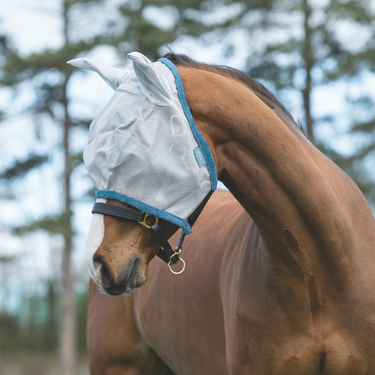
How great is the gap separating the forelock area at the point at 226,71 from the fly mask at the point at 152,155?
261 millimetres

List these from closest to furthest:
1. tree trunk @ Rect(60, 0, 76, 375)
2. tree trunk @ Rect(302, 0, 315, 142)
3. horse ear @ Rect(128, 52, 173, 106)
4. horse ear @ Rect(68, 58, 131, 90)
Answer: horse ear @ Rect(128, 52, 173, 106)
horse ear @ Rect(68, 58, 131, 90)
tree trunk @ Rect(302, 0, 315, 142)
tree trunk @ Rect(60, 0, 76, 375)

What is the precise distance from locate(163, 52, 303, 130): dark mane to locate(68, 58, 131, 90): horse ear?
0.77ft

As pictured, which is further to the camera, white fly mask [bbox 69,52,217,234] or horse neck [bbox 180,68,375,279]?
horse neck [bbox 180,68,375,279]

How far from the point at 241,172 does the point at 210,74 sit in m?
0.47

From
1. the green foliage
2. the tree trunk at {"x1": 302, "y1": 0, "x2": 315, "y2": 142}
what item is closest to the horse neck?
the tree trunk at {"x1": 302, "y1": 0, "x2": 315, "y2": 142}

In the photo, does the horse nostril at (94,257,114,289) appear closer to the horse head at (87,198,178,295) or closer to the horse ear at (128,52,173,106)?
the horse head at (87,198,178,295)

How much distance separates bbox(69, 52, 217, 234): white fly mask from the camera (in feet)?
5.93

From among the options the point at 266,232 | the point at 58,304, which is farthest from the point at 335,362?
the point at 58,304

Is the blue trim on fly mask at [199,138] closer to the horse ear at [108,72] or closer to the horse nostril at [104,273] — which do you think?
the horse ear at [108,72]

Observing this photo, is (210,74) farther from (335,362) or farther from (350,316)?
(335,362)

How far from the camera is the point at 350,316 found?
2.02m

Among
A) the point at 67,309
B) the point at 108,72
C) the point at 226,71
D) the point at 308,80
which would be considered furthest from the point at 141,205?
the point at 67,309

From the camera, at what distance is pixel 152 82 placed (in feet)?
5.90

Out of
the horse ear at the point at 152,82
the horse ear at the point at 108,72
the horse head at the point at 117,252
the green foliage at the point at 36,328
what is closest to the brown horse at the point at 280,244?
the horse head at the point at 117,252
